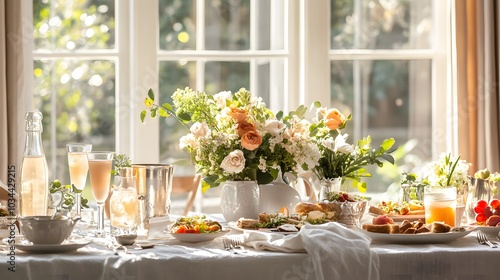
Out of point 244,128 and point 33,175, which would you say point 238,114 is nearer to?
point 244,128

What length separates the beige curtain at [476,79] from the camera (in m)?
4.04

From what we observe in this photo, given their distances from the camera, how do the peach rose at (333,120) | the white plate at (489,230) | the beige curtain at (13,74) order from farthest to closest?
the beige curtain at (13,74) → the peach rose at (333,120) → the white plate at (489,230)

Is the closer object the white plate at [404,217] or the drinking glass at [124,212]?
the drinking glass at [124,212]

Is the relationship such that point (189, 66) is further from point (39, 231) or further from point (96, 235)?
point (39, 231)

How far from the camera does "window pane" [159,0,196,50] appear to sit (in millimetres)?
4125

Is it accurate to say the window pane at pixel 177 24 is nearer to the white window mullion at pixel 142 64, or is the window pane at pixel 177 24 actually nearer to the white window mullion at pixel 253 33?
the white window mullion at pixel 142 64

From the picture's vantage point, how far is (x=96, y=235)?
224cm

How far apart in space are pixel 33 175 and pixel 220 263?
23.2 inches

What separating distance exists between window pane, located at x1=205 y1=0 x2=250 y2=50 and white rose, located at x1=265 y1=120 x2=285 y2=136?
178 centimetres

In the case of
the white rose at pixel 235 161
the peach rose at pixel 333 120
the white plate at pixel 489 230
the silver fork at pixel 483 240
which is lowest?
the silver fork at pixel 483 240

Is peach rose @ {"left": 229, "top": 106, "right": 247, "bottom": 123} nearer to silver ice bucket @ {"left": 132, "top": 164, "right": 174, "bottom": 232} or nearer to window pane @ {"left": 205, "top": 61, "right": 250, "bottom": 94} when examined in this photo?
silver ice bucket @ {"left": 132, "top": 164, "right": 174, "bottom": 232}

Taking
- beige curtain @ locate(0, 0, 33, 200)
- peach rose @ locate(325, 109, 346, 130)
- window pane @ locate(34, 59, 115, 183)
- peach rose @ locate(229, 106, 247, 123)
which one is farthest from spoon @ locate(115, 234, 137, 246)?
window pane @ locate(34, 59, 115, 183)

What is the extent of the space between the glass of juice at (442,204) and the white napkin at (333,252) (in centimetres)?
37

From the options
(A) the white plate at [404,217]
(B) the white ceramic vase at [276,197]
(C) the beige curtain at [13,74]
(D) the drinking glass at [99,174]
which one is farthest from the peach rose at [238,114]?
(C) the beige curtain at [13,74]
